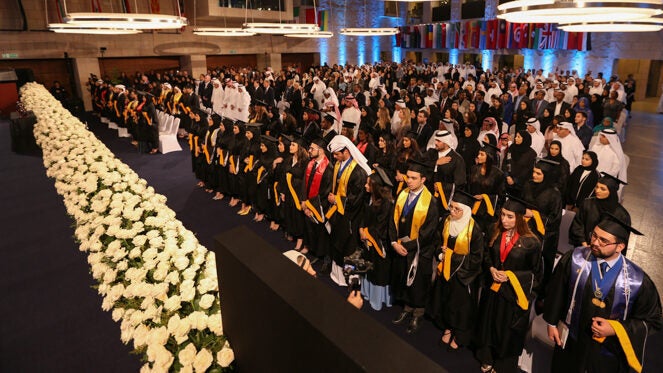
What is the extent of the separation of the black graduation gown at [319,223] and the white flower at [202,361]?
345 cm

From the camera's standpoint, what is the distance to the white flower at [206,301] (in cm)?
216

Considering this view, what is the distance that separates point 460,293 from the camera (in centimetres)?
381

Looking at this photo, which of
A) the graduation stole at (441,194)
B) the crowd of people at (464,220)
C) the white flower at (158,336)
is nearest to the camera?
the white flower at (158,336)

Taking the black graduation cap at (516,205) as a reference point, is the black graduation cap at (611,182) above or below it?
below

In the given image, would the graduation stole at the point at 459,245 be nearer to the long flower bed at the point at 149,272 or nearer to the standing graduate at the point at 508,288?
the standing graduate at the point at 508,288

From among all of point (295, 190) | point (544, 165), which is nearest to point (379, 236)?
point (295, 190)

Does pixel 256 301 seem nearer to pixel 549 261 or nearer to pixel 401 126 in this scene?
pixel 549 261

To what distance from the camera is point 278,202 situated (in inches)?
252

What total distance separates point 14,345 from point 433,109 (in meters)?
9.13

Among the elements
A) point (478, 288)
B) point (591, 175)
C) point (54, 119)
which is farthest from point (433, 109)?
point (54, 119)

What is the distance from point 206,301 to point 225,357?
0.36 metres

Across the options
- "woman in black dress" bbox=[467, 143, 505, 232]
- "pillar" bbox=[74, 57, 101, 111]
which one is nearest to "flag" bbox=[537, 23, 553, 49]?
"woman in black dress" bbox=[467, 143, 505, 232]

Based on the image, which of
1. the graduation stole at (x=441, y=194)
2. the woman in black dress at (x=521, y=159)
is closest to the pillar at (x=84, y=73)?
the graduation stole at (x=441, y=194)

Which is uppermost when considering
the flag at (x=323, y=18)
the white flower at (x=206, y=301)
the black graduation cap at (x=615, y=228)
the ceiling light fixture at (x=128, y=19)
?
the flag at (x=323, y=18)
